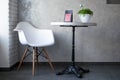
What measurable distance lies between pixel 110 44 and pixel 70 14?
1.19m

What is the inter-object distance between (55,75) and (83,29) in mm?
1249

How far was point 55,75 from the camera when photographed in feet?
12.0

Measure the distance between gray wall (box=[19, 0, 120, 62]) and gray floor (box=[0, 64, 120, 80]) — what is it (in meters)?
0.27

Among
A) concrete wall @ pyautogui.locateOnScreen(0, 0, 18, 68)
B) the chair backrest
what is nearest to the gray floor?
concrete wall @ pyautogui.locateOnScreen(0, 0, 18, 68)

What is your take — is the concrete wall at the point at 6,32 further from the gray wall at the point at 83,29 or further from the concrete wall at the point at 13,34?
the gray wall at the point at 83,29

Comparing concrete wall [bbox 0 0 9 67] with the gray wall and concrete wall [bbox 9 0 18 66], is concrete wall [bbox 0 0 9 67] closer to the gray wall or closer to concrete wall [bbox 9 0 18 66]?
concrete wall [bbox 9 0 18 66]

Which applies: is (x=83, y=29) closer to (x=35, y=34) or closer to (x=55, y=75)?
(x=35, y=34)

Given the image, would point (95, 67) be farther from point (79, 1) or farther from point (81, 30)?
point (79, 1)

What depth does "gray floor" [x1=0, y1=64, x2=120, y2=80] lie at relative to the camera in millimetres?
3505

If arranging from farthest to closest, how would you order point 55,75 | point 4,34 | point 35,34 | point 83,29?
point 83,29 → point 35,34 → point 4,34 → point 55,75

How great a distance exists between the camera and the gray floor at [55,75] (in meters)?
3.51

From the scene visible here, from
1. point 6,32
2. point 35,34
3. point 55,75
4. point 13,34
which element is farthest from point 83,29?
point 6,32

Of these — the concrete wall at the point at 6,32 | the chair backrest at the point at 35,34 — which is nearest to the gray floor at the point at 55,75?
the concrete wall at the point at 6,32

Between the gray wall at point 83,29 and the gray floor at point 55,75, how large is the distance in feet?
0.89
